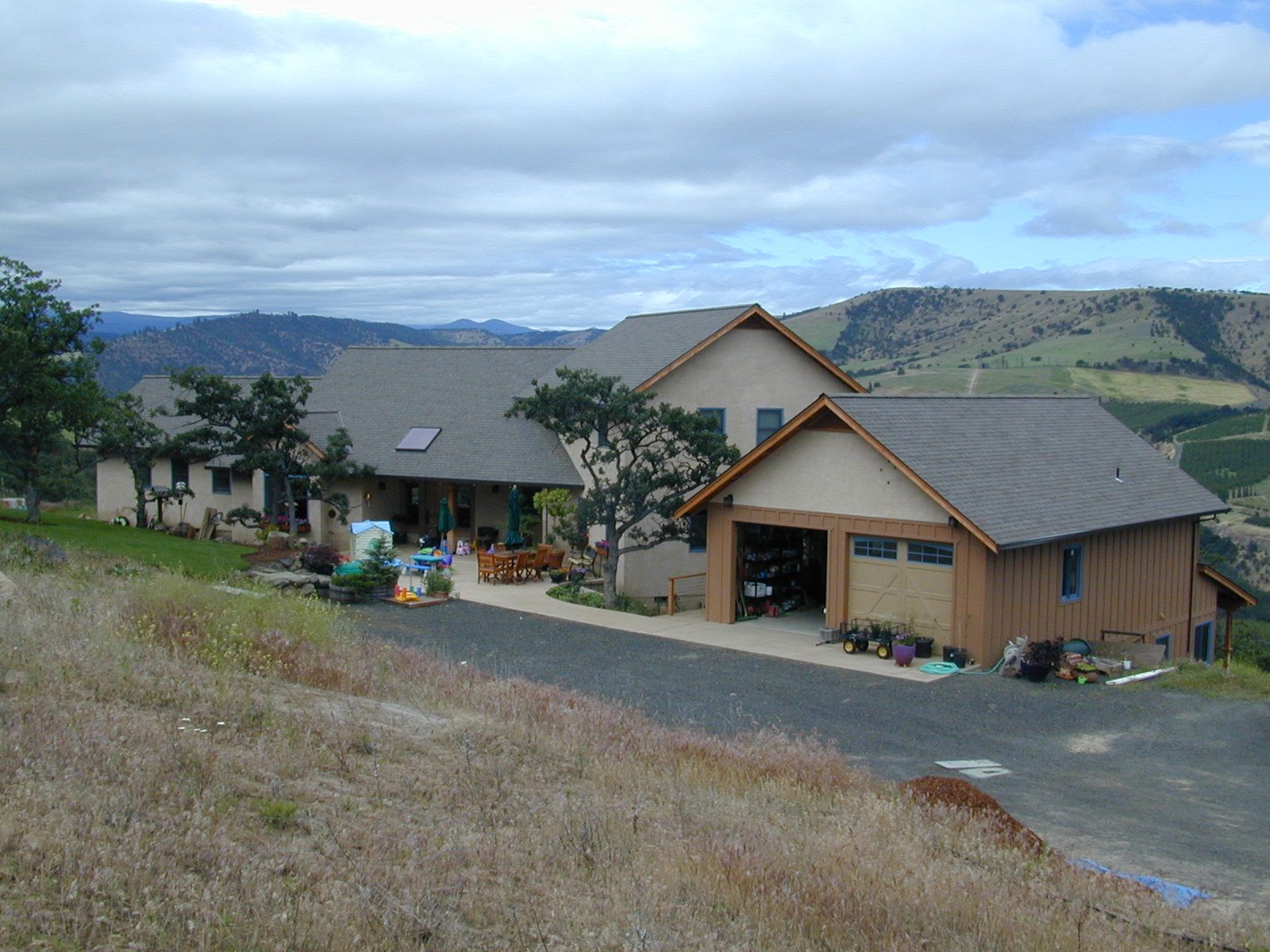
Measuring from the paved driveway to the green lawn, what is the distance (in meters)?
4.78

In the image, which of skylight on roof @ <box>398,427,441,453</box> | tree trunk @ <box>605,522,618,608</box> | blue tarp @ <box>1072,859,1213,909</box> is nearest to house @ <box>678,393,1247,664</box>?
tree trunk @ <box>605,522,618,608</box>

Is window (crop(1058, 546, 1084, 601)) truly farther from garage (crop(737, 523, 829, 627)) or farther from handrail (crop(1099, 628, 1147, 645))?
garage (crop(737, 523, 829, 627))

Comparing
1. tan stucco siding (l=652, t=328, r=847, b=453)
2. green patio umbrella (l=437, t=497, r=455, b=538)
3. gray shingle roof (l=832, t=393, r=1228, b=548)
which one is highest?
tan stucco siding (l=652, t=328, r=847, b=453)

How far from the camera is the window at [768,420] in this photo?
99.2ft

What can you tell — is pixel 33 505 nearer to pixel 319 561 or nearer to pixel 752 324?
pixel 319 561

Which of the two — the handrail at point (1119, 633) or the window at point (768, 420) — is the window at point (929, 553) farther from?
the window at point (768, 420)

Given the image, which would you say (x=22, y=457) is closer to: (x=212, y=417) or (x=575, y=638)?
(x=212, y=417)

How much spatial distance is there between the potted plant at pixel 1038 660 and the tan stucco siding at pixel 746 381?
1215 centimetres

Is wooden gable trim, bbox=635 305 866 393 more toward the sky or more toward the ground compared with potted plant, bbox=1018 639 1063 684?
more toward the sky

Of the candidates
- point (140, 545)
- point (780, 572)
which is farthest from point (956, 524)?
point (140, 545)

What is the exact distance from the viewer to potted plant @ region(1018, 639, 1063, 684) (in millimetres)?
18625

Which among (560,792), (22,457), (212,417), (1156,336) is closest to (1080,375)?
(1156,336)

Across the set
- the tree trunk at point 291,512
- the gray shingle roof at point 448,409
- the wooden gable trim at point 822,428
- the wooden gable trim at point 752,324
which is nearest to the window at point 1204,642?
the wooden gable trim at point 752,324

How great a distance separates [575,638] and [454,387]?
1569cm
